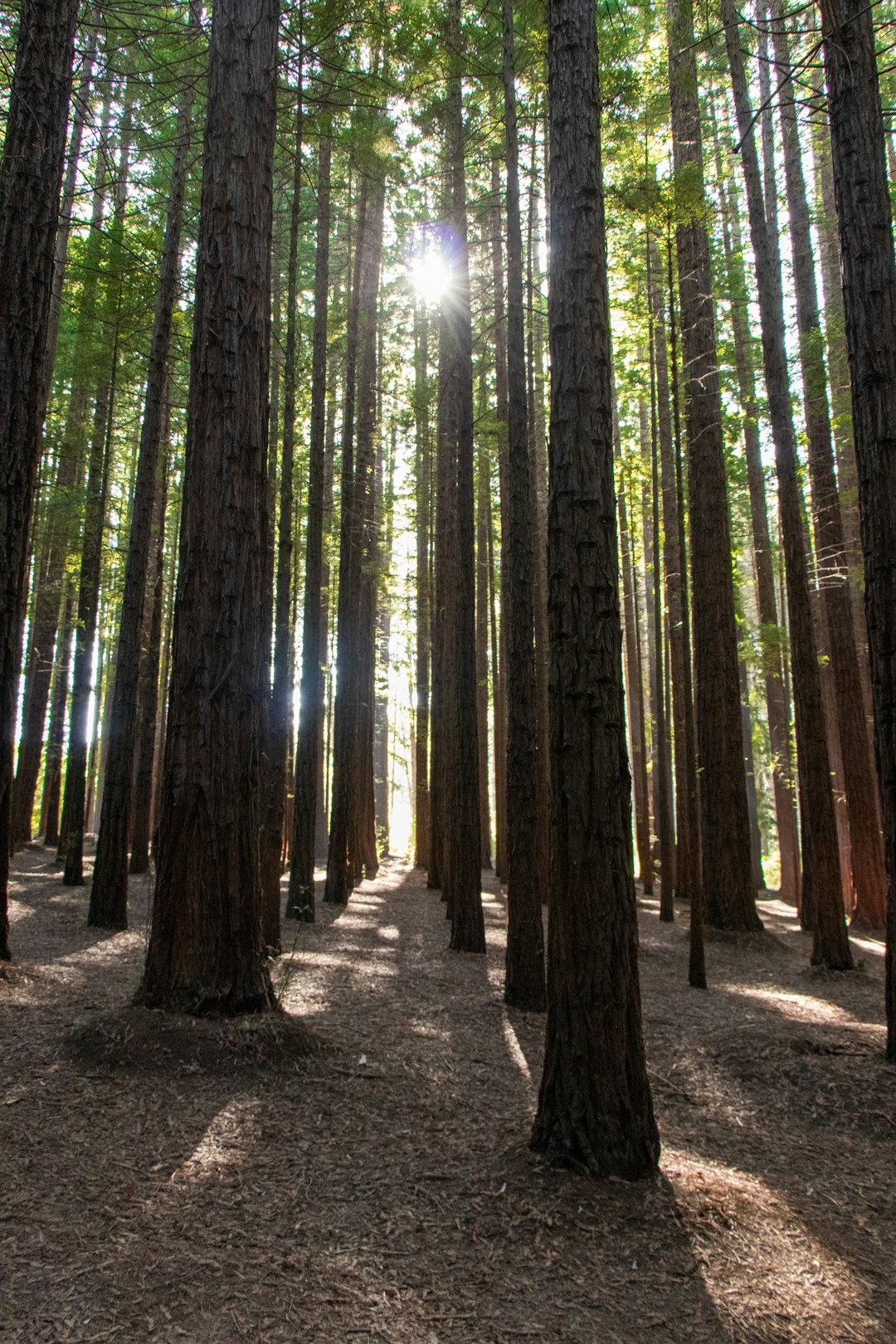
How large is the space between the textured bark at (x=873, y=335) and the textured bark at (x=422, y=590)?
37.1 ft

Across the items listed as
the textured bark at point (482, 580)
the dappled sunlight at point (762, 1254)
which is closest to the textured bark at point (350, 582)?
the textured bark at point (482, 580)

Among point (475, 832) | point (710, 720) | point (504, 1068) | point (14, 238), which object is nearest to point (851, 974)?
point (710, 720)

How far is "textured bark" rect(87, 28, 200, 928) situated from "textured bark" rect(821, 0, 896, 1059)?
A: 7.17m

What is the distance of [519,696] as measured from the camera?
777 centimetres

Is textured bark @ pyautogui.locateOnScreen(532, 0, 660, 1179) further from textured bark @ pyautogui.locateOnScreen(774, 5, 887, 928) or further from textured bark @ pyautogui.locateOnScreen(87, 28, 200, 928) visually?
textured bark @ pyautogui.locateOnScreen(774, 5, 887, 928)

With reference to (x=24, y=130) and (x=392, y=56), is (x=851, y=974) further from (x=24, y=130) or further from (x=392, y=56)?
(x=392, y=56)

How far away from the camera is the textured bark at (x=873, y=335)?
18.5 feet

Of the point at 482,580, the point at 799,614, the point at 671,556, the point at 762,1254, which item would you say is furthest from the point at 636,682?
the point at 762,1254

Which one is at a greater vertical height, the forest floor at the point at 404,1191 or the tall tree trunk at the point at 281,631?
the tall tree trunk at the point at 281,631

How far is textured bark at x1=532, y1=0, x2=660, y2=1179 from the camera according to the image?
391 cm

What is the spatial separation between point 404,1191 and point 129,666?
7.32 metres

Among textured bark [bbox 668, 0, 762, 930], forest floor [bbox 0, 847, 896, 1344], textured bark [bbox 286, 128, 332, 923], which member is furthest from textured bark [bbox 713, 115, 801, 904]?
forest floor [bbox 0, 847, 896, 1344]

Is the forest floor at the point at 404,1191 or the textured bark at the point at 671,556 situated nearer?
the forest floor at the point at 404,1191

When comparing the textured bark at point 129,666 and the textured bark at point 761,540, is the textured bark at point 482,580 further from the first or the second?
the textured bark at point 129,666
